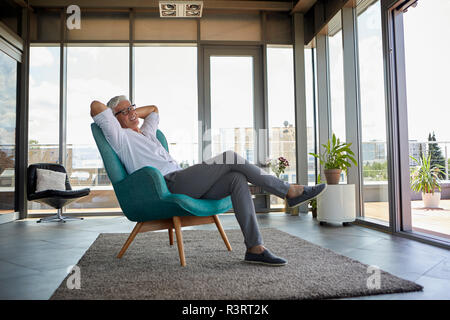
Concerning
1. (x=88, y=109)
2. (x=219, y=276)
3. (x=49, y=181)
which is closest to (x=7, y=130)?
(x=49, y=181)

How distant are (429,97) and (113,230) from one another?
3141 mm

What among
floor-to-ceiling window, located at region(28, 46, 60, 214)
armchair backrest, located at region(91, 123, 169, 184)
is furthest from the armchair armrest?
floor-to-ceiling window, located at region(28, 46, 60, 214)

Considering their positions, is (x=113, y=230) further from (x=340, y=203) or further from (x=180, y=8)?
(x=180, y=8)

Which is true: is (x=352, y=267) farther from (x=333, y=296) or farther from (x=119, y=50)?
(x=119, y=50)

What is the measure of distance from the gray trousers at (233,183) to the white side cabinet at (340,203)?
5.92 feet

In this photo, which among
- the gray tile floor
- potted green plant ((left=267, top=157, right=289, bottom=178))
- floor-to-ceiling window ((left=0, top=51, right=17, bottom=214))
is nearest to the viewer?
the gray tile floor

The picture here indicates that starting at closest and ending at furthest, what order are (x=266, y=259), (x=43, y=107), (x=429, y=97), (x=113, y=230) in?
(x=266, y=259)
(x=429, y=97)
(x=113, y=230)
(x=43, y=107)

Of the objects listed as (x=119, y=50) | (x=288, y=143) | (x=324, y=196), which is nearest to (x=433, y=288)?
(x=324, y=196)

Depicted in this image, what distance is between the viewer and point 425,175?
2.98 meters

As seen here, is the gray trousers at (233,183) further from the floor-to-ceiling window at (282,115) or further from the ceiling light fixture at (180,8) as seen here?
the floor-to-ceiling window at (282,115)

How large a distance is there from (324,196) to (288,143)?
5.58 ft

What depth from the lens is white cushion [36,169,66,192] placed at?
4617 mm

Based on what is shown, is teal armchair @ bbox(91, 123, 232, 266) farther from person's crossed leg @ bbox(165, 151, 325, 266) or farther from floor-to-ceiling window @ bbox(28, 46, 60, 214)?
floor-to-ceiling window @ bbox(28, 46, 60, 214)

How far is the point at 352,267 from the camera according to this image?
1954 mm
